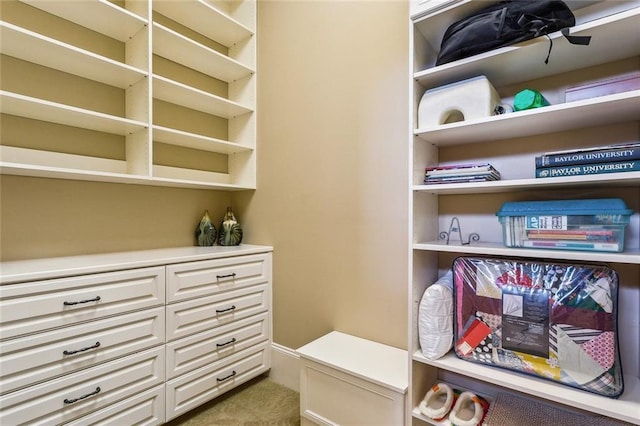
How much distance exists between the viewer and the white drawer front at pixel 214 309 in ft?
5.43

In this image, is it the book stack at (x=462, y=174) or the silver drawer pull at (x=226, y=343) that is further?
the silver drawer pull at (x=226, y=343)

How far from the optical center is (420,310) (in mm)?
1285

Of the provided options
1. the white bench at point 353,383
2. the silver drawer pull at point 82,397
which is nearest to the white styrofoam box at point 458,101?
the white bench at point 353,383

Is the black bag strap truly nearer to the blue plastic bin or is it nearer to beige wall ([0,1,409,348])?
the blue plastic bin

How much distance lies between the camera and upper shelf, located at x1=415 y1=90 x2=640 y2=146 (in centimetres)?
95

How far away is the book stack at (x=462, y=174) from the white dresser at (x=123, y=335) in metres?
1.25

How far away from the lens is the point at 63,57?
153cm

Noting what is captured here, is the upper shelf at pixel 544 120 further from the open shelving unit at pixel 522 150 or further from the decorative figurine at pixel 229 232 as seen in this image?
the decorative figurine at pixel 229 232

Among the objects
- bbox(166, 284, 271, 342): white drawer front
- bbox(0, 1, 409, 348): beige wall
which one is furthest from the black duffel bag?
bbox(166, 284, 271, 342): white drawer front

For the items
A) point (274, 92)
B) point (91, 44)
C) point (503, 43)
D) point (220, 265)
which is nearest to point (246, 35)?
point (274, 92)

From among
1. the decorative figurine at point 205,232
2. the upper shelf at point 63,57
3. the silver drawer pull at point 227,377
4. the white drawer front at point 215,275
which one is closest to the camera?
the upper shelf at point 63,57

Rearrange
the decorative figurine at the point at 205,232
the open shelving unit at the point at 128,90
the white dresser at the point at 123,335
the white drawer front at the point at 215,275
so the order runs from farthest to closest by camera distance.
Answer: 1. the decorative figurine at the point at 205,232
2. the white drawer front at the point at 215,275
3. the open shelving unit at the point at 128,90
4. the white dresser at the point at 123,335

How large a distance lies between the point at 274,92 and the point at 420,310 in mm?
1765

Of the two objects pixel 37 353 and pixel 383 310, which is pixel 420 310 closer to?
pixel 383 310
